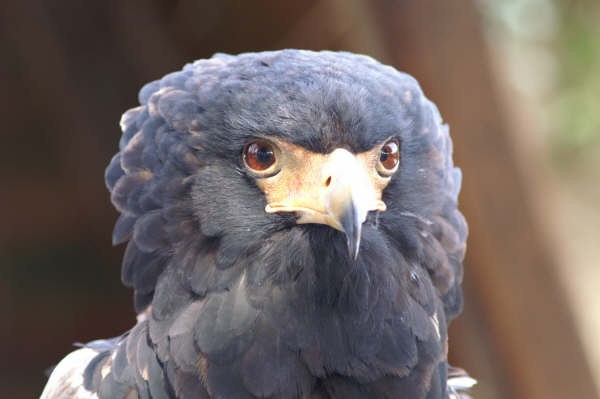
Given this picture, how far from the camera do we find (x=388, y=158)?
2.29 meters

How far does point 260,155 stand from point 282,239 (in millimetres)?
218

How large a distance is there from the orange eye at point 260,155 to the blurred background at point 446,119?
1.66m

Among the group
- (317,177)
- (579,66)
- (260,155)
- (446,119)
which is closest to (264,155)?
(260,155)

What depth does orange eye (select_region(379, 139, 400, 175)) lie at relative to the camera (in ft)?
7.47

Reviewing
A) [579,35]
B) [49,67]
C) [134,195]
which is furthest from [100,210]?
[579,35]

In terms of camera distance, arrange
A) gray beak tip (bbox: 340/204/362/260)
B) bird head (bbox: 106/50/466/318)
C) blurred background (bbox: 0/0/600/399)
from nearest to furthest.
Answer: gray beak tip (bbox: 340/204/362/260) → bird head (bbox: 106/50/466/318) → blurred background (bbox: 0/0/600/399)

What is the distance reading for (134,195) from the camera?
2.40 m

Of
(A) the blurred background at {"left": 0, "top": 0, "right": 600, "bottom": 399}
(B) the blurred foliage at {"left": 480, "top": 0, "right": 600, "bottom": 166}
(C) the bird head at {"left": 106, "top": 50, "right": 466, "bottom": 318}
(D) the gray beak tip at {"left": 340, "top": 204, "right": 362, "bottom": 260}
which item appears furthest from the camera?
(B) the blurred foliage at {"left": 480, "top": 0, "right": 600, "bottom": 166}

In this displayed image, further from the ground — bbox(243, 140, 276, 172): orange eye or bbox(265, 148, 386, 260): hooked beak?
bbox(243, 140, 276, 172): orange eye

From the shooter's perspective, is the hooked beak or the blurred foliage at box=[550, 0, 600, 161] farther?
the blurred foliage at box=[550, 0, 600, 161]

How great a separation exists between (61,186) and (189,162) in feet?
16.7

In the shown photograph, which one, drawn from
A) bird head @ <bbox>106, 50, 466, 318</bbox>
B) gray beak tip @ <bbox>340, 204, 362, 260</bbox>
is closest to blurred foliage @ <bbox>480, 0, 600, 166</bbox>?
bird head @ <bbox>106, 50, 466, 318</bbox>

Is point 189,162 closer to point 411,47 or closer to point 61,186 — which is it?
point 411,47

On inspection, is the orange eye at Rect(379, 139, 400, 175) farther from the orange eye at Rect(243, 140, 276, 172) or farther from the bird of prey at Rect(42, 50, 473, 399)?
the orange eye at Rect(243, 140, 276, 172)
